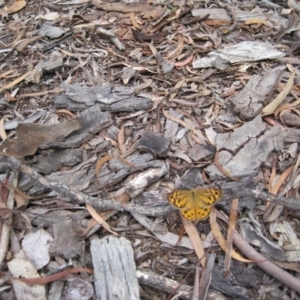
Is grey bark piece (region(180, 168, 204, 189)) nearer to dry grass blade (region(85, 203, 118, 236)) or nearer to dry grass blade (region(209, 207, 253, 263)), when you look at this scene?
dry grass blade (region(209, 207, 253, 263))

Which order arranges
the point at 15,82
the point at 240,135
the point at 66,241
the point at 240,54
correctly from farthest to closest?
1. the point at 240,54
2. the point at 15,82
3. the point at 240,135
4. the point at 66,241

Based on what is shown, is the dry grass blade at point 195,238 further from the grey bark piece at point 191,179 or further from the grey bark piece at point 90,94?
the grey bark piece at point 90,94

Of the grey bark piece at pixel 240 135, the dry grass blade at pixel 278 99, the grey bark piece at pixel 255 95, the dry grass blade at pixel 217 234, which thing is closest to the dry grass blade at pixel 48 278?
the dry grass blade at pixel 217 234

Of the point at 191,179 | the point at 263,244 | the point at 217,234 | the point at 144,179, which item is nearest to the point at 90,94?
the point at 144,179

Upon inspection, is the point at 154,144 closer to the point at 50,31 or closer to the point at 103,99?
the point at 103,99

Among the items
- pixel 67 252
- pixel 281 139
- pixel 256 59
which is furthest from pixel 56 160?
pixel 256 59

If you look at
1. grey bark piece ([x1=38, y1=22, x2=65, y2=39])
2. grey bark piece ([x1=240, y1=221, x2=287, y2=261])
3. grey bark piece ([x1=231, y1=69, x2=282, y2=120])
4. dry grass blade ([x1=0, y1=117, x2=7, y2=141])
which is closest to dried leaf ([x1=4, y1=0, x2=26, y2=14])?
grey bark piece ([x1=38, y1=22, x2=65, y2=39])
